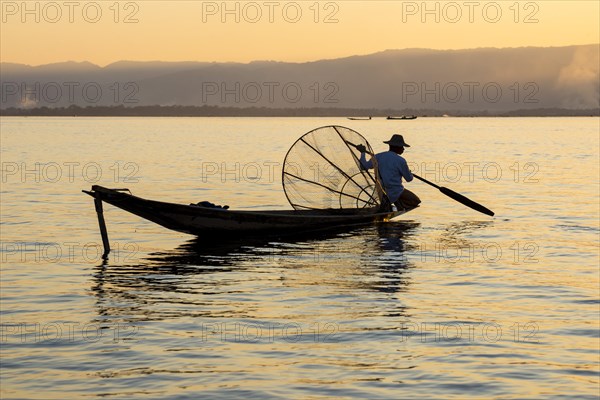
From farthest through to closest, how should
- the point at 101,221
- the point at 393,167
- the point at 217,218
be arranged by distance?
1. the point at 393,167
2. the point at 217,218
3. the point at 101,221

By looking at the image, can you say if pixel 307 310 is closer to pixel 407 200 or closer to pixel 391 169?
pixel 391 169

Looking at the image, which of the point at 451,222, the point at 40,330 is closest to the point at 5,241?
the point at 40,330

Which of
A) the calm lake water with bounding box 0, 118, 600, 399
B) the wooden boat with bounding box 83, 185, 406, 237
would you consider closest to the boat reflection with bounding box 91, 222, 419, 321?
the calm lake water with bounding box 0, 118, 600, 399

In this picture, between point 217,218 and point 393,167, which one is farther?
point 393,167

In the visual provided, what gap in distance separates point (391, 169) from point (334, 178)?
60.7 inches

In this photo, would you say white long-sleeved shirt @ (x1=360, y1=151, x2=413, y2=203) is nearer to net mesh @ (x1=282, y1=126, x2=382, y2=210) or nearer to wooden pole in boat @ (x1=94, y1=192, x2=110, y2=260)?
net mesh @ (x1=282, y1=126, x2=382, y2=210)

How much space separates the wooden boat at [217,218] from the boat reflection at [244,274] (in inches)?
11.9

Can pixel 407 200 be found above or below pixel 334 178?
below

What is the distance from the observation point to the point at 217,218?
21.5 metres

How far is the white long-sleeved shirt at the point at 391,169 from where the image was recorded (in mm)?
24391

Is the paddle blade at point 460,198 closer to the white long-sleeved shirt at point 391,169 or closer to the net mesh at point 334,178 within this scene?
the white long-sleeved shirt at point 391,169

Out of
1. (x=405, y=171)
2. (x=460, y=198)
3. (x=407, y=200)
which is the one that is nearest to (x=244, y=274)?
(x=405, y=171)

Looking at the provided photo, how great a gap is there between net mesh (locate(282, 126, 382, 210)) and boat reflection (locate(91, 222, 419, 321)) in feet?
4.90

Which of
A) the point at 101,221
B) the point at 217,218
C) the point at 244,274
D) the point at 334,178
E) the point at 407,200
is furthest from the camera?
the point at 407,200
